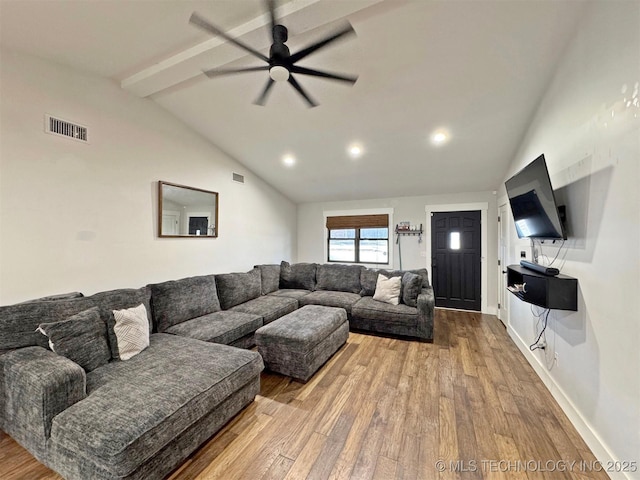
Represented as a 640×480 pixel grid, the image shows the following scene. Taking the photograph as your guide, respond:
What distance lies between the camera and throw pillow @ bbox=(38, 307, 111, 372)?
1749 mm

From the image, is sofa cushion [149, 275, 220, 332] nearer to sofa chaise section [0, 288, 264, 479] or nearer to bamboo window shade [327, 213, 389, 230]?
sofa chaise section [0, 288, 264, 479]

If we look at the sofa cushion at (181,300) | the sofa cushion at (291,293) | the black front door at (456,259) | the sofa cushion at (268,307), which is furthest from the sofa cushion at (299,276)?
the black front door at (456,259)

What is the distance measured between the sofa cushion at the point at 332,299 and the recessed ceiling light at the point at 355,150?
2316mm

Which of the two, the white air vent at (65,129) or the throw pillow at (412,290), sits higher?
the white air vent at (65,129)

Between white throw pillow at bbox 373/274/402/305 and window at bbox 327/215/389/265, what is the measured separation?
167 centimetres

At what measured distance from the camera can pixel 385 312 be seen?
11.9 feet

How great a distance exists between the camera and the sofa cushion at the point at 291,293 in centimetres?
Answer: 438

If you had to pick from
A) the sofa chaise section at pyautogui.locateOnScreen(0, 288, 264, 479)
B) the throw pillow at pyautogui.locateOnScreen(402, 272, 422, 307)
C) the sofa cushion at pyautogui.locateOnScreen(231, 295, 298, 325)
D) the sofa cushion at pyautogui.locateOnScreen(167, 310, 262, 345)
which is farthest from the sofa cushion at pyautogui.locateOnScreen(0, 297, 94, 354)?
the throw pillow at pyautogui.locateOnScreen(402, 272, 422, 307)

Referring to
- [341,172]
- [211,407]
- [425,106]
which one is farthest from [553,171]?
[211,407]

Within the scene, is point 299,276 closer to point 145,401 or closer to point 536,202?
point 145,401

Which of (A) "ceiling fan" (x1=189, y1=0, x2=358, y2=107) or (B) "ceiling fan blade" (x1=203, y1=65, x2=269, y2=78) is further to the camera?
(B) "ceiling fan blade" (x1=203, y1=65, x2=269, y2=78)

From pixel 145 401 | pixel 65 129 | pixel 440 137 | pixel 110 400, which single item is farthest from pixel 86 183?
pixel 440 137

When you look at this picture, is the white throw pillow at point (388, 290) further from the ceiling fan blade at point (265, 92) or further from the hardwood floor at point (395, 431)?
the ceiling fan blade at point (265, 92)

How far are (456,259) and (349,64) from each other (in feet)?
13.4
